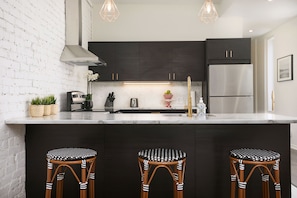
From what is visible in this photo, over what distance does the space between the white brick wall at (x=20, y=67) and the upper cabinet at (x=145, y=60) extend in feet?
5.83

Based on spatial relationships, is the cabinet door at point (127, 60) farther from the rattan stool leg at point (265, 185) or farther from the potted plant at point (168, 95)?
the rattan stool leg at point (265, 185)

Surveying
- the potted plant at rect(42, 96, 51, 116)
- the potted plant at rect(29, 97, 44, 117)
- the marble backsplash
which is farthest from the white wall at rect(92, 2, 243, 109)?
the potted plant at rect(29, 97, 44, 117)

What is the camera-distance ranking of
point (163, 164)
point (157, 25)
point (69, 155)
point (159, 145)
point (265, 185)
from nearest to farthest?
point (163, 164) → point (69, 155) → point (265, 185) → point (159, 145) → point (157, 25)

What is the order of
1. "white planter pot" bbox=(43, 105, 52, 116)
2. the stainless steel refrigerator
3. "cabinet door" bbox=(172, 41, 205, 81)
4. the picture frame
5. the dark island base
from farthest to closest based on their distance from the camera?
1. the picture frame
2. "cabinet door" bbox=(172, 41, 205, 81)
3. the stainless steel refrigerator
4. "white planter pot" bbox=(43, 105, 52, 116)
5. the dark island base

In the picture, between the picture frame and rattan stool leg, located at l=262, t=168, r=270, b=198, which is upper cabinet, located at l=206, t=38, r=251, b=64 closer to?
Answer: the picture frame

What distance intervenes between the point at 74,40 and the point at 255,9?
10.9ft

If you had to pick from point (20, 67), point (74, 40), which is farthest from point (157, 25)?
point (20, 67)

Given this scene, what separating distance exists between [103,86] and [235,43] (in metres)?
2.70

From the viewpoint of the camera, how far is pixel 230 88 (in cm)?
520

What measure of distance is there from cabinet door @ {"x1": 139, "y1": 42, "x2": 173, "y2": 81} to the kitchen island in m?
2.86

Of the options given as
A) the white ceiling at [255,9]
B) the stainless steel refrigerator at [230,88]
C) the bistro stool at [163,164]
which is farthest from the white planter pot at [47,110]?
the white ceiling at [255,9]

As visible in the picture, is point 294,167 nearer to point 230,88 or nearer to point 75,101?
point 230,88

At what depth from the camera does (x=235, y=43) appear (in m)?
5.30

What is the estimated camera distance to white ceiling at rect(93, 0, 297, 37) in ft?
16.3
